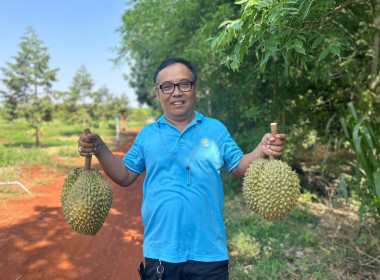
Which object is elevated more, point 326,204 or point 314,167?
point 314,167

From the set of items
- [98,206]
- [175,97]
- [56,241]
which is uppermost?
[175,97]

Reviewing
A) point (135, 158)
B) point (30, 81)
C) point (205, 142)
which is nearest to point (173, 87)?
point (205, 142)

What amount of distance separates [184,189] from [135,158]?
1.18 feet

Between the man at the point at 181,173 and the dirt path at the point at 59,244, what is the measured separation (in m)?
2.06

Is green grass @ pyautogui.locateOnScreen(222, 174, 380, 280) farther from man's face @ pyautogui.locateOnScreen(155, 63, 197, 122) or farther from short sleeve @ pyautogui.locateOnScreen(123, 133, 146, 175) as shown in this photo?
man's face @ pyautogui.locateOnScreen(155, 63, 197, 122)

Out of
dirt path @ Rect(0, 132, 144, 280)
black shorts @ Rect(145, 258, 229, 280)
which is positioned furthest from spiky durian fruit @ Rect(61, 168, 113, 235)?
dirt path @ Rect(0, 132, 144, 280)

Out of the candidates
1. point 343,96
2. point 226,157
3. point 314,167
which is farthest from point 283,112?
point 226,157

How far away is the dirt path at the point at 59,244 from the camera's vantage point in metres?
3.49

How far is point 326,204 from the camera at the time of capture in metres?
5.21

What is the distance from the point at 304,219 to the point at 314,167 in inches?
72.7

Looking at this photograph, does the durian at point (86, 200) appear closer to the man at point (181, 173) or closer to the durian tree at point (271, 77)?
the man at point (181, 173)

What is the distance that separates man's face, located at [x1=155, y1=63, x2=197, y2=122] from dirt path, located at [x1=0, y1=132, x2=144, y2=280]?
2362 mm

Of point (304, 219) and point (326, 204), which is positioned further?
point (326, 204)

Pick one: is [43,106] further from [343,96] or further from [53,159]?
[343,96]
